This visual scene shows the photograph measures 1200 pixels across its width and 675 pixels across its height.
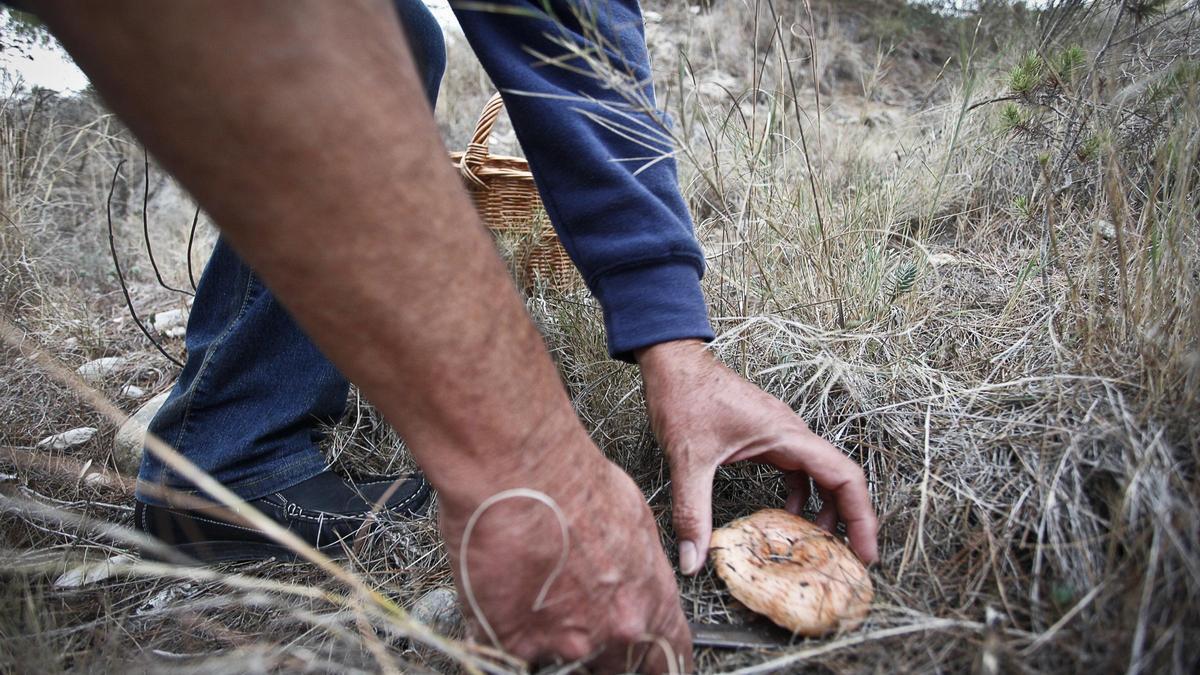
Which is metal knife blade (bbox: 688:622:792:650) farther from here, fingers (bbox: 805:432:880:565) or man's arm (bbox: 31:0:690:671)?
fingers (bbox: 805:432:880:565)

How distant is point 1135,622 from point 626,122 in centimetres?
98

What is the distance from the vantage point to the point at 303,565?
46.1 inches

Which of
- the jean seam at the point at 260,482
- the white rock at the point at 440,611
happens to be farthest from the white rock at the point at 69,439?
the white rock at the point at 440,611

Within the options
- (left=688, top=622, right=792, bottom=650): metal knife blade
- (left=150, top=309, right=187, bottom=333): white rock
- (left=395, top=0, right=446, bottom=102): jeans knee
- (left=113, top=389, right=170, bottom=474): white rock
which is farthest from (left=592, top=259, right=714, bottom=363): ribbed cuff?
(left=150, top=309, right=187, bottom=333): white rock

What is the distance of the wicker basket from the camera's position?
6.14ft

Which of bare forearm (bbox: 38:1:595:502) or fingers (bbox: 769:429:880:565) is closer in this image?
bare forearm (bbox: 38:1:595:502)

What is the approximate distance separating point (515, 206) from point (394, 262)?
1507 millimetres

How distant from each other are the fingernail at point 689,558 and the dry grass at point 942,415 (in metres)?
0.05

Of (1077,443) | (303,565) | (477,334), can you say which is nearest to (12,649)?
(303,565)

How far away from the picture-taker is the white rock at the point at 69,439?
1534mm

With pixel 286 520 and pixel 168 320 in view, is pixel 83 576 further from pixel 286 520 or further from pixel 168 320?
pixel 168 320

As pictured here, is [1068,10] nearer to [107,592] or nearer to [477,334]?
[477,334]

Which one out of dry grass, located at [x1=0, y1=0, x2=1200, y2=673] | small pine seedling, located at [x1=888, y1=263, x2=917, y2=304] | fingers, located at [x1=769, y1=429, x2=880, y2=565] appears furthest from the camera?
small pine seedling, located at [x1=888, y1=263, x2=917, y2=304]

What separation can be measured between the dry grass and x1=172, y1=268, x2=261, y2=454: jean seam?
0.82ft
